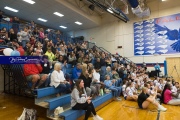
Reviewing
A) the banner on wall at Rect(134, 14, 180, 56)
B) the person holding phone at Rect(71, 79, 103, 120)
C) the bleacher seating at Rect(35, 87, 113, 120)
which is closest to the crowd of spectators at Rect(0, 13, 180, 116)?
the bleacher seating at Rect(35, 87, 113, 120)

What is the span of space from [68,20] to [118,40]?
4734 millimetres

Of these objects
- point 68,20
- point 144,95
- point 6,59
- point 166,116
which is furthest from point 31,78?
point 68,20

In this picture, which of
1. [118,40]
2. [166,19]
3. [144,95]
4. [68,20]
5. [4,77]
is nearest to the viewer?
[144,95]

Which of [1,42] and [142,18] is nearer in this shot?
[1,42]

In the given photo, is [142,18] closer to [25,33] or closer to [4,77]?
[25,33]

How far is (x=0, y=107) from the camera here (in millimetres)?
3803

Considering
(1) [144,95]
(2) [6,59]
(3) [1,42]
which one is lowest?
(1) [144,95]

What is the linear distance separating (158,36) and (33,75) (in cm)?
1012

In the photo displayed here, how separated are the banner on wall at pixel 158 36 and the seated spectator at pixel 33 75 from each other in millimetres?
9503

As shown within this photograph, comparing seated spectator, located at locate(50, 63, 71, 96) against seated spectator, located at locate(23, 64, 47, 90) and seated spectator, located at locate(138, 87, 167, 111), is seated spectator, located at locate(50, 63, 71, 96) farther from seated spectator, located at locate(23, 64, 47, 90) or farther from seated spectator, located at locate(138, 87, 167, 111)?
seated spectator, located at locate(138, 87, 167, 111)

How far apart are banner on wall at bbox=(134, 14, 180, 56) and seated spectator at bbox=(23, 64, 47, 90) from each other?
9503 mm

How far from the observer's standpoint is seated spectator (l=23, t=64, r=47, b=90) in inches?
138

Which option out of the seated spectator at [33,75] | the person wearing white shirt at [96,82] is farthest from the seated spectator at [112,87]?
the seated spectator at [33,75]

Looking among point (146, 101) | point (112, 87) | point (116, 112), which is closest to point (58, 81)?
point (116, 112)
